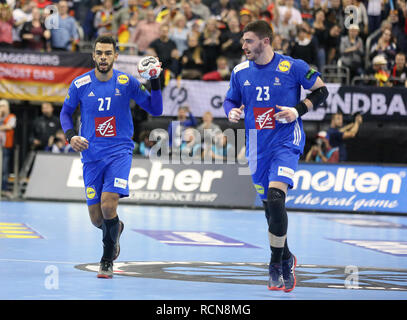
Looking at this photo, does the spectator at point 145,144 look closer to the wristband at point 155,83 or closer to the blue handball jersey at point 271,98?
the wristband at point 155,83

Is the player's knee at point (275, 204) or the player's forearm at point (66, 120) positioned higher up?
the player's forearm at point (66, 120)

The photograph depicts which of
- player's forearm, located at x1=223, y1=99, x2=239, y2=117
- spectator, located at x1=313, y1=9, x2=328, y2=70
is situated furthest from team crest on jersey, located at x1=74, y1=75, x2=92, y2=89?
spectator, located at x1=313, y1=9, x2=328, y2=70

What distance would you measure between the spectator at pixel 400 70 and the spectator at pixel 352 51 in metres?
1.10

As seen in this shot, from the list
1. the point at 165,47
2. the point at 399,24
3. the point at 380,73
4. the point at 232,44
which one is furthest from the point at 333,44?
the point at 165,47

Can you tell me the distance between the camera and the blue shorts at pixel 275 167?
9.21 m

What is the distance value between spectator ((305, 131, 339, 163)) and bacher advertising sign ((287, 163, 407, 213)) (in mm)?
974

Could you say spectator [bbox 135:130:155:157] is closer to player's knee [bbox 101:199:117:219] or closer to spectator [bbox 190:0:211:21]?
spectator [bbox 190:0:211:21]

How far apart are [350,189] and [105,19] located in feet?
28.9

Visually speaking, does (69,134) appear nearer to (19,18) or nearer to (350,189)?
(350,189)

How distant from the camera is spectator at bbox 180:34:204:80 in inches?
923

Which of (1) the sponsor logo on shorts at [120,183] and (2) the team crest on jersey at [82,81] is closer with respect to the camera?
(1) the sponsor logo on shorts at [120,183]

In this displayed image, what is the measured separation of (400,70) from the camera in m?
24.0

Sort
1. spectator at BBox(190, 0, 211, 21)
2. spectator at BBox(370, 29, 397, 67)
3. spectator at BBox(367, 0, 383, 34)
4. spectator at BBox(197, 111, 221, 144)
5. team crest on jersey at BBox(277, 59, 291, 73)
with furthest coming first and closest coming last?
spectator at BBox(367, 0, 383, 34) → spectator at BBox(190, 0, 211, 21) → spectator at BBox(370, 29, 397, 67) → spectator at BBox(197, 111, 221, 144) → team crest on jersey at BBox(277, 59, 291, 73)

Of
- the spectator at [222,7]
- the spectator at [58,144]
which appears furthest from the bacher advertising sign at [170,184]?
the spectator at [222,7]
